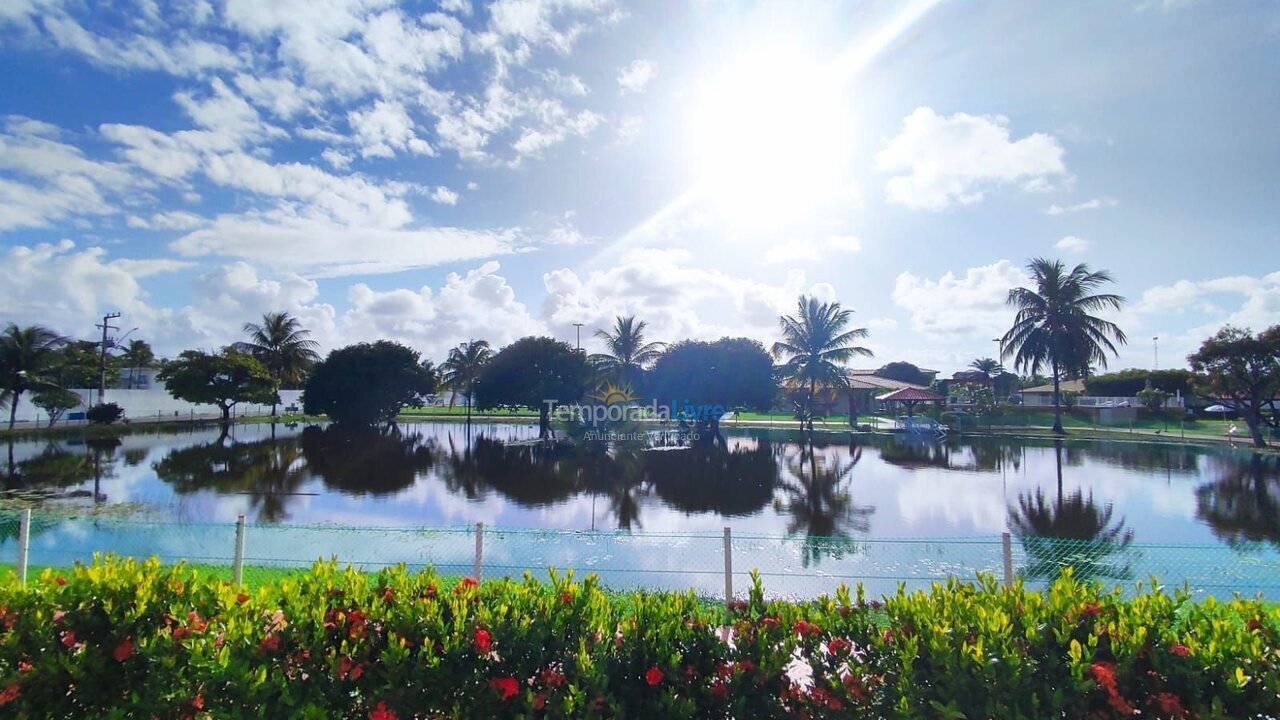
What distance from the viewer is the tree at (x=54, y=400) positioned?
Answer: 99.8ft

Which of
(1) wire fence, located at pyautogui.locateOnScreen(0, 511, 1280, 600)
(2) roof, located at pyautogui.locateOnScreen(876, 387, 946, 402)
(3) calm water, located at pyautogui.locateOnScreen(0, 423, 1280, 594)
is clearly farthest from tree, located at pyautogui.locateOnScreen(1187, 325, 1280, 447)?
(1) wire fence, located at pyautogui.locateOnScreen(0, 511, 1280, 600)

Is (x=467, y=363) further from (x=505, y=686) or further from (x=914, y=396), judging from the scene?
(x=505, y=686)

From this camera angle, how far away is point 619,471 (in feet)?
61.0

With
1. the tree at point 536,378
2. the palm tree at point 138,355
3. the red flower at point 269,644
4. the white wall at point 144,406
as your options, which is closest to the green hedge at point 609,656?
the red flower at point 269,644

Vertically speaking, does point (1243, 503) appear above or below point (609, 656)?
below

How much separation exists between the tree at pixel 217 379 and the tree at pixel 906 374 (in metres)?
67.1

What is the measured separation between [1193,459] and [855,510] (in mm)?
16313

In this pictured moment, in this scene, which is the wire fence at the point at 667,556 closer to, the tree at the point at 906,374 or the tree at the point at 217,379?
the tree at the point at 217,379

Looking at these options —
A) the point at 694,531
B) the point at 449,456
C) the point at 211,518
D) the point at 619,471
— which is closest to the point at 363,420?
the point at 449,456

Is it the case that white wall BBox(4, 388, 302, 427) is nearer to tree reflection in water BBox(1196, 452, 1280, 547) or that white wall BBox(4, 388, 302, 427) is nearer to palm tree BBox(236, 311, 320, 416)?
palm tree BBox(236, 311, 320, 416)

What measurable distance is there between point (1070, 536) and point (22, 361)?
4096 centimetres

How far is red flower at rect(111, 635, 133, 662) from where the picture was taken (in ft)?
9.20

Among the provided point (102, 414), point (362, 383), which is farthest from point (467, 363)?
point (102, 414)

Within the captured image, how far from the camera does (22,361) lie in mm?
29281
